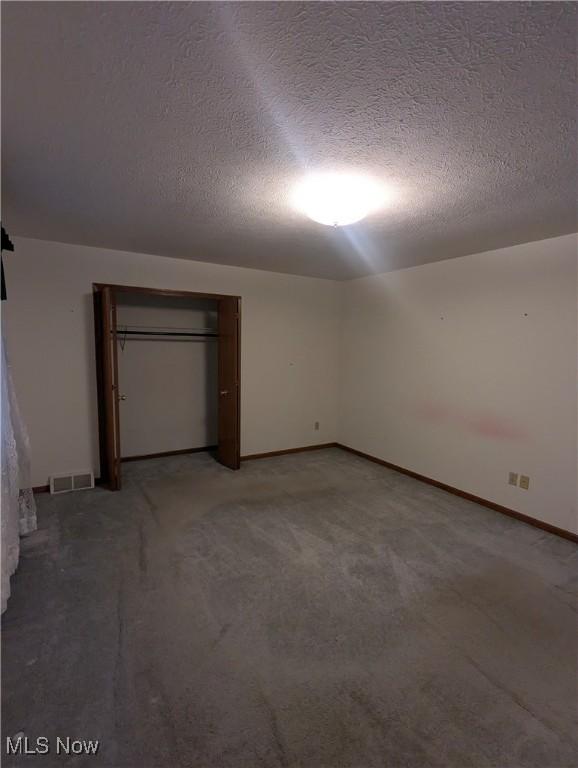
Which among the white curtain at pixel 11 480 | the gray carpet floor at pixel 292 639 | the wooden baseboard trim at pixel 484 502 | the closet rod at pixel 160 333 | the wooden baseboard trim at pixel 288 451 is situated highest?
the closet rod at pixel 160 333

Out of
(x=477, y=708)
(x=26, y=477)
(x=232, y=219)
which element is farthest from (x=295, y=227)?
(x=477, y=708)

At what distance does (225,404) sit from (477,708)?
11.6ft

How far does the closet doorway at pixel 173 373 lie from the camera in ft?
14.0

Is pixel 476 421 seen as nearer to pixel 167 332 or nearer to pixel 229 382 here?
pixel 229 382

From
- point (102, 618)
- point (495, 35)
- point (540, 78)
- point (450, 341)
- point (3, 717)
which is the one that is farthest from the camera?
point (450, 341)

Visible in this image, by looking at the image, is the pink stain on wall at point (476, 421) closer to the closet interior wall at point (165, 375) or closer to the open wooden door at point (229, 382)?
the open wooden door at point (229, 382)

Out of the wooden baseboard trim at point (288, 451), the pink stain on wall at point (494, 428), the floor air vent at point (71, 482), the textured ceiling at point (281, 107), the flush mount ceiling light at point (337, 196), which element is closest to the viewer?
the textured ceiling at point (281, 107)

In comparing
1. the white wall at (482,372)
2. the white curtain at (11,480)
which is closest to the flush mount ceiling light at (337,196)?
the white wall at (482,372)

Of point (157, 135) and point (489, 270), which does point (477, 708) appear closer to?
point (157, 135)

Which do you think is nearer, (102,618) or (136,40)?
(136,40)

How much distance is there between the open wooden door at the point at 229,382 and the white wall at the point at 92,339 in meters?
0.28

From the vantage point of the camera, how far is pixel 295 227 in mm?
2891

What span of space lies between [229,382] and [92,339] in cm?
150

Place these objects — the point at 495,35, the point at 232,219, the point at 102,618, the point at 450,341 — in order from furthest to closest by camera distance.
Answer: the point at 450,341
the point at 232,219
the point at 102,618
the point at 495,35
